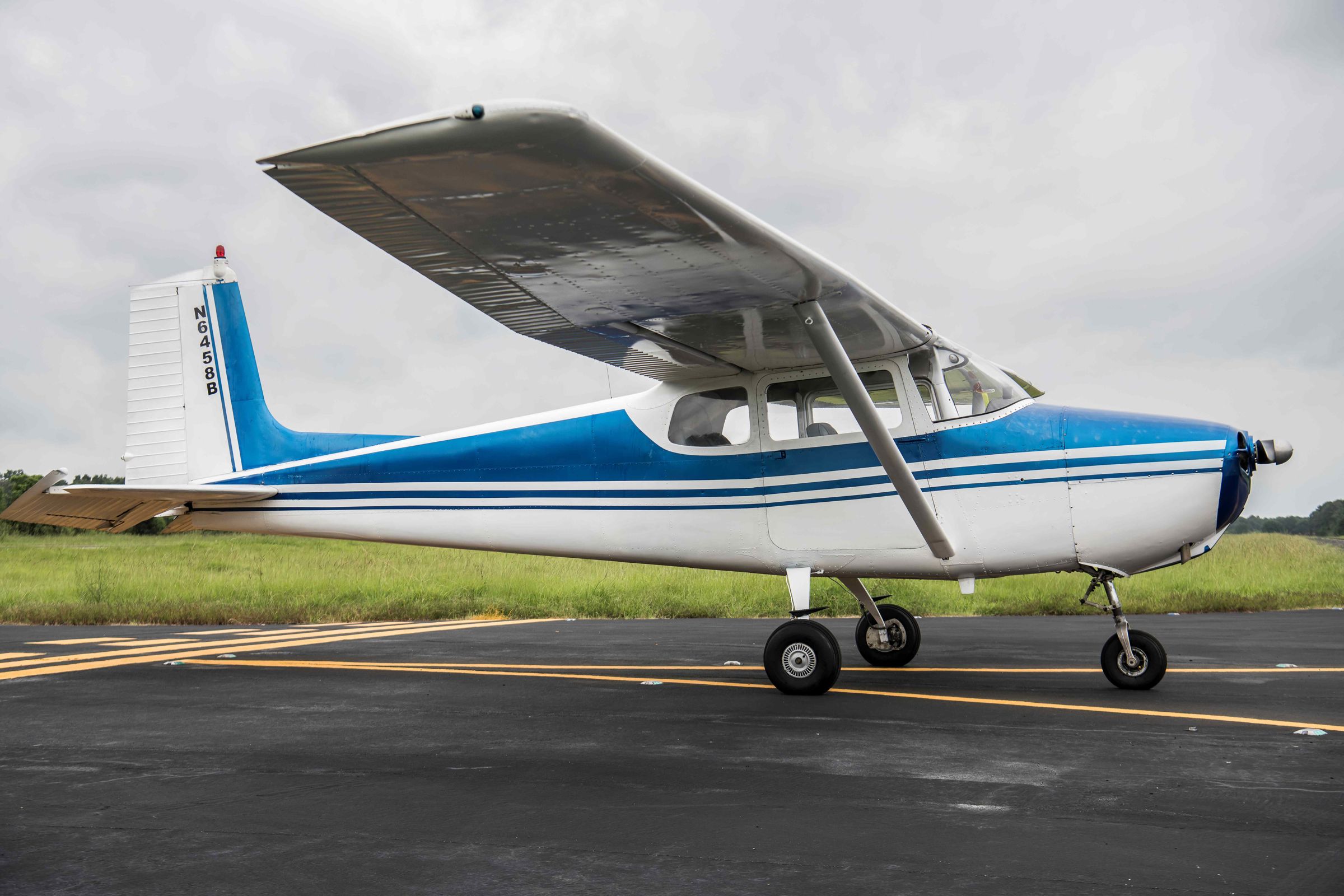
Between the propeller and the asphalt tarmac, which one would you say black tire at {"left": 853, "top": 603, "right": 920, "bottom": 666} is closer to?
the asphalt tarmac

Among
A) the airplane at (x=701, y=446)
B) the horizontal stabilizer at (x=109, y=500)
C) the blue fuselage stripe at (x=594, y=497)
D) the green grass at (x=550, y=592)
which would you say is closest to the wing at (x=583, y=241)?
the airplane at (x=701, y=446)

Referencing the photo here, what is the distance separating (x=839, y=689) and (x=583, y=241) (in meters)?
3.74

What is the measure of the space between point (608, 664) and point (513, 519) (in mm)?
1610

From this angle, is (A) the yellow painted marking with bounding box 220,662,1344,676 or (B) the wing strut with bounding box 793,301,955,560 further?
(A) the yellow painted marking with bounding box 220,662,1344,676

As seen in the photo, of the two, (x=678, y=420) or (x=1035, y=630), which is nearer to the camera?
(x=678, y=420)

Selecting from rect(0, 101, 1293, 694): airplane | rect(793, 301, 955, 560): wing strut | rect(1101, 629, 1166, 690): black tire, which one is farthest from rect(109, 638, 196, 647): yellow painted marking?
rect(1101, 629, 1166, 690): black tire

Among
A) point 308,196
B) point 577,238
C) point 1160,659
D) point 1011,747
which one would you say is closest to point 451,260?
point 577,238

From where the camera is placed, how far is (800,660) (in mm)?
6660

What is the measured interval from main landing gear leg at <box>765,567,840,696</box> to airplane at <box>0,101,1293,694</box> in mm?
17

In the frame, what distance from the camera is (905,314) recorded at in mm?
6465

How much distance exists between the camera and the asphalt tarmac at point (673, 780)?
3100 millimetres

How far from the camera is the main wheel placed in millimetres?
6590

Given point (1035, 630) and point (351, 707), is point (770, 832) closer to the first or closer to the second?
point (351, 707)

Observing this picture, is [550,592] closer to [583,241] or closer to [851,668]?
[851,668]
